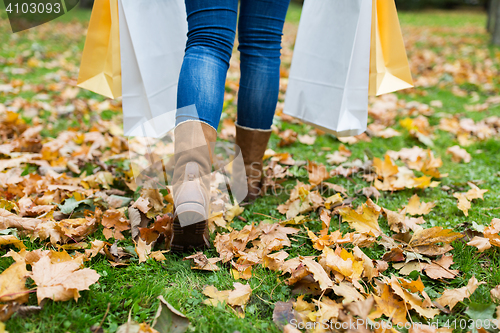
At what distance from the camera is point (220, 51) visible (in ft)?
3.74

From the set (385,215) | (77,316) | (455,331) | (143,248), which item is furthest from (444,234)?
(77,316)

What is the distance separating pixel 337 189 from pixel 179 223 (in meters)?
0.91

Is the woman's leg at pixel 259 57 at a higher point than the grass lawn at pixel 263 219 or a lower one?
higher

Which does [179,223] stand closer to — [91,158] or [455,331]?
[455,331]

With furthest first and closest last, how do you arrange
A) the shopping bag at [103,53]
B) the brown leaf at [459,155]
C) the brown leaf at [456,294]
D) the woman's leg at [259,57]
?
the brown leaf at [459,155] < the shopping bag at [103,53] < the woman's leg at [259,57] < the brown leaf at [456,294]

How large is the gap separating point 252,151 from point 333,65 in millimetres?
524

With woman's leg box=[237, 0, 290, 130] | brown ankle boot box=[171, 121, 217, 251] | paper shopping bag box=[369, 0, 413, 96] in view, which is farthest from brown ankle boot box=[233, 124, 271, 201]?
paper shopping bag box=[369, 0, 413, 96]

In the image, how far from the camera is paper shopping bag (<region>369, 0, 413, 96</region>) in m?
1.39

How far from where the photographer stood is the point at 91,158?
196 centimetres

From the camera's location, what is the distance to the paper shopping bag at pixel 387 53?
1.39 meters

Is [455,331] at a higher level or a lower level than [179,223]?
lower

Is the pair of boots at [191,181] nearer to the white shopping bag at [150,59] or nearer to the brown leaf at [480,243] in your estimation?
the white shopping bag at [150,59]

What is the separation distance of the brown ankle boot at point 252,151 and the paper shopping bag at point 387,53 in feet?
1.79

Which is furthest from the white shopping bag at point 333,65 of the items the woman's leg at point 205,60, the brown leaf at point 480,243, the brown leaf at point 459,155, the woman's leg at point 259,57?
the brown leaf at point 459,155
